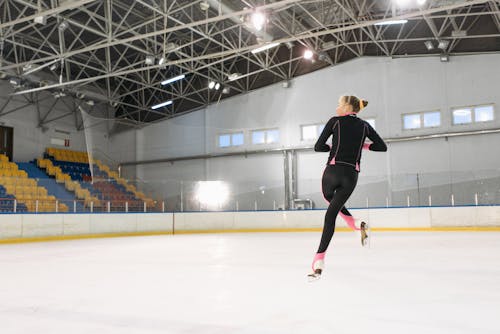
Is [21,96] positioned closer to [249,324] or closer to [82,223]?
[82,223]

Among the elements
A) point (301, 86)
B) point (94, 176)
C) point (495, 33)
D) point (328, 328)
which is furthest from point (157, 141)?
point (328, 328)

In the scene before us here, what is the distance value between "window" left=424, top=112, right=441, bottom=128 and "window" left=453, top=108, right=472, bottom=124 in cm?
66

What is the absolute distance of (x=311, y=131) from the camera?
23.1 meters

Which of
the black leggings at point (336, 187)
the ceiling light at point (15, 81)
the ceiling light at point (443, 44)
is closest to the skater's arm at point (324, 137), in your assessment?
the black leggings at point (336, 187)

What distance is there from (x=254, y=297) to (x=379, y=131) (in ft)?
60.9

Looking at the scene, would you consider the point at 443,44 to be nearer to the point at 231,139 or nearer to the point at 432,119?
the point at 432,119

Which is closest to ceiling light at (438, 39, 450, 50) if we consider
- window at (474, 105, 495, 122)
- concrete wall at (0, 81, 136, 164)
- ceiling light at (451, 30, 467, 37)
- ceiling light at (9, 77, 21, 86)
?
ceiling light at (451, 30, 467, 37)

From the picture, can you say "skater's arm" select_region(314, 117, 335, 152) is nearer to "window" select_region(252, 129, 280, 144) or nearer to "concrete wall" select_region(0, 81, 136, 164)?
"concrete wall" select_region(0, 81, 136, 164)

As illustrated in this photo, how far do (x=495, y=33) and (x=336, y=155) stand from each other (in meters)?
18.2

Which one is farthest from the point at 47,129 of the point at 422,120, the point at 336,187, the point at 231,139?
the point at 336,187

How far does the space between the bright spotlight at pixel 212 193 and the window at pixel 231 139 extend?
599 cm

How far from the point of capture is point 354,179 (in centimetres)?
422

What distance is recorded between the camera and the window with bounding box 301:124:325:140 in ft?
75.0

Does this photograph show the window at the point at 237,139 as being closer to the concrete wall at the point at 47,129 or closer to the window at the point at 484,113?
the concrete wall at the point at 47,129
